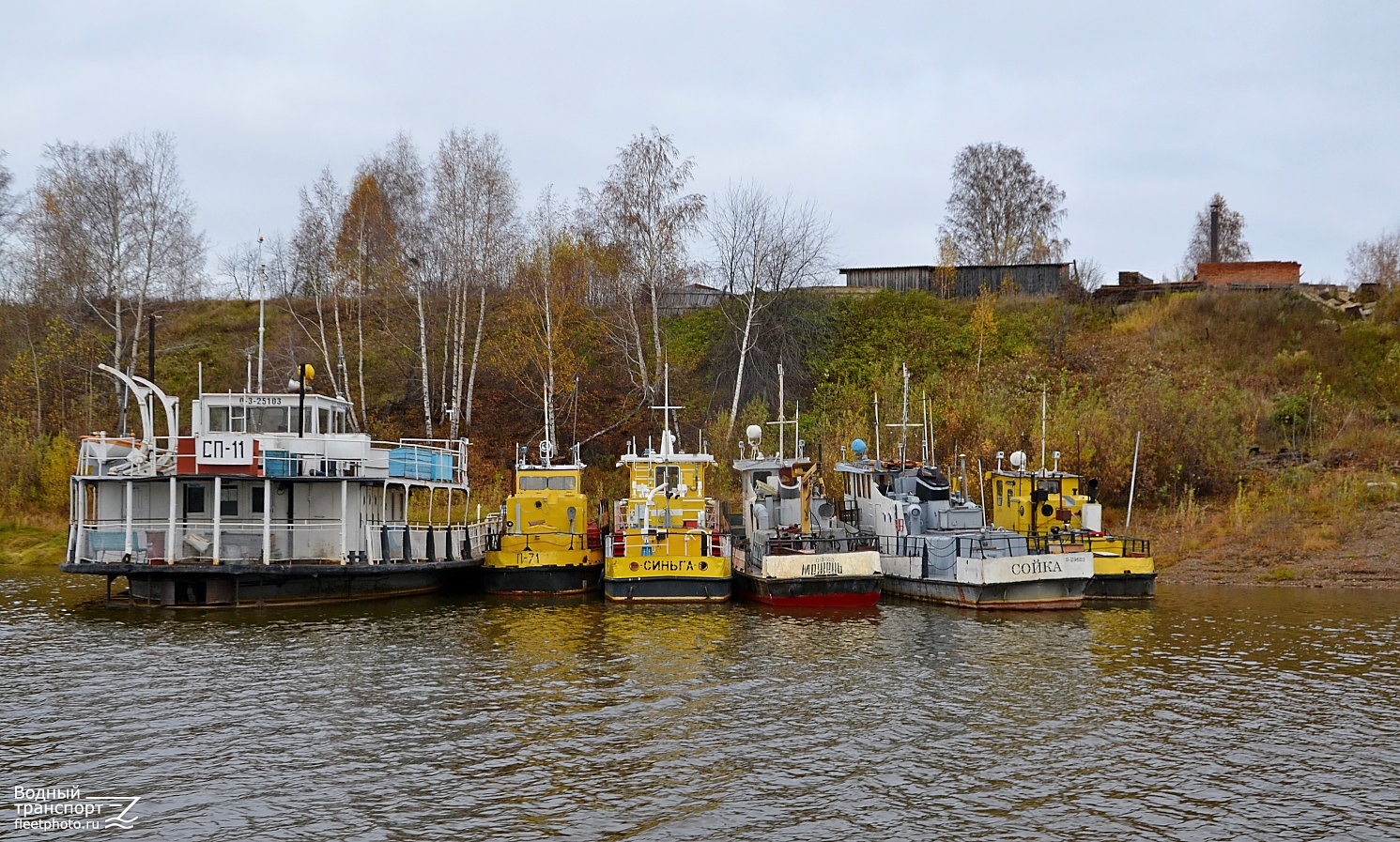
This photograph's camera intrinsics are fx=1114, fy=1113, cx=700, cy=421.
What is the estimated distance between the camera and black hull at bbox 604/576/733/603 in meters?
29.3

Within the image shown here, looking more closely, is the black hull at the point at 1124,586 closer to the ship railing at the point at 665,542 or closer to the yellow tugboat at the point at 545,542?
the ship railing at the point at 665,542

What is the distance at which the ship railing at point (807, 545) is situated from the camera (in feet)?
96.5

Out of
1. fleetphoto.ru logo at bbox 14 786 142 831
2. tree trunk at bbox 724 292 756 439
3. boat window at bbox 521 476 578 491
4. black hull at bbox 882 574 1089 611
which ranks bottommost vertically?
fleetphoto.ru logo at bbox 14 786 142 831

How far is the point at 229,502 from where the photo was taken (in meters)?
29.1

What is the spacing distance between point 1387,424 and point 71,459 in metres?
54.4

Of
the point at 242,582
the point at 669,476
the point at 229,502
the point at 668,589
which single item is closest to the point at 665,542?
the point at 668,589

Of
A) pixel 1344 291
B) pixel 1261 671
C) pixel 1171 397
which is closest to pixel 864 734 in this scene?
pixel 1261 671

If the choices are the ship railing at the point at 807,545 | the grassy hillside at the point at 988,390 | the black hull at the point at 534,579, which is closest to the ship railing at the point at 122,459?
the black hull at the point at 534,579

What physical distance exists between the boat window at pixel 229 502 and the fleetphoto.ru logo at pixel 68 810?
16.2 metres

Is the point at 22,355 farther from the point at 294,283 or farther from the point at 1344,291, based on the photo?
the point at 1344,291

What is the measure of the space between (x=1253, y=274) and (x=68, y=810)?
63113 millimetres

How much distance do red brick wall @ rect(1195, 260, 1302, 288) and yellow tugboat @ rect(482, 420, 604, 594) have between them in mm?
43734

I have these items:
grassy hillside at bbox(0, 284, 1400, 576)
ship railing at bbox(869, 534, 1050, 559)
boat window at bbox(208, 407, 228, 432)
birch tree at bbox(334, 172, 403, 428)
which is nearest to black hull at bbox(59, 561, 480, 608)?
boat window at bbox(208, 407, 228, 432)

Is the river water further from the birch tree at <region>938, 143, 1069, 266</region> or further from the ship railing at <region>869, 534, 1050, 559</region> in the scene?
the birch tree at <region>938, 143, 1069, 266</region>
